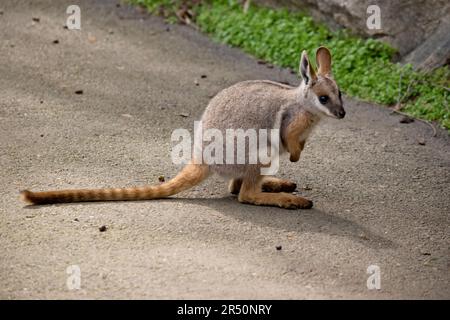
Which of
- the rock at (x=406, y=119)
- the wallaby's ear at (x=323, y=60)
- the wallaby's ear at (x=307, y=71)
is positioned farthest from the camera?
the rock at (x=406, y=119)

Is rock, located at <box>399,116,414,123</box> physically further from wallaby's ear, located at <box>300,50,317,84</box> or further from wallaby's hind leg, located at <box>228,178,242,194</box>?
wallaby's hind leg, located at <box>228,178,242,194</box>

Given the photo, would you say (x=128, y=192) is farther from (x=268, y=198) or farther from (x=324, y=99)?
(x=324, y=99)

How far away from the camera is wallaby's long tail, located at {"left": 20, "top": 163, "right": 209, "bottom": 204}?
562 centimetres

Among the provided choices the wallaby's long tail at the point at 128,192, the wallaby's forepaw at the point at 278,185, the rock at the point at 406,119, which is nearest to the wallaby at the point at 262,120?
the wallaby's long tail at the point at 128,192

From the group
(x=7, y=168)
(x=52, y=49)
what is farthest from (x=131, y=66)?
(x=7, y=168)

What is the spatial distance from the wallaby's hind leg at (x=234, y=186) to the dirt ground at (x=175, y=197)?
100 millimetres

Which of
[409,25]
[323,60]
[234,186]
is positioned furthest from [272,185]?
[409,25]

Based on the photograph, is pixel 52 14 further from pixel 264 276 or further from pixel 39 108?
pixel 264 276

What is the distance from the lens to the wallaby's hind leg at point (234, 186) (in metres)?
6.17

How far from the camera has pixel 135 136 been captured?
23.8ft

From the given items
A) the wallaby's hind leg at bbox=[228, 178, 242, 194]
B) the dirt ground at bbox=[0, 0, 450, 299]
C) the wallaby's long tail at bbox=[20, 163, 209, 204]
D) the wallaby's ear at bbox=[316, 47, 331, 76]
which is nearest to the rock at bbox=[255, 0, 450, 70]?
the dirt ground at bbox=[0, 0, 450, 299]

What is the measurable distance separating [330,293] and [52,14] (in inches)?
268

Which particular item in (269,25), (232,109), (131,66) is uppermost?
(269,25)

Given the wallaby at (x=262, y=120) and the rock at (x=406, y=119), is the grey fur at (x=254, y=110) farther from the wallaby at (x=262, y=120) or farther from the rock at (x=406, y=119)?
the rock at (x=406, y=119)
